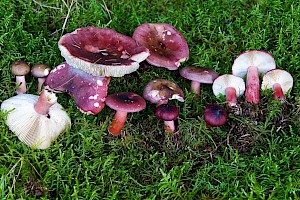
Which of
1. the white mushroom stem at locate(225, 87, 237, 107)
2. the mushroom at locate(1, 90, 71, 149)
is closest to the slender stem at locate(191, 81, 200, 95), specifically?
the white mushroom stem at locate(225, 87, 237, 107)

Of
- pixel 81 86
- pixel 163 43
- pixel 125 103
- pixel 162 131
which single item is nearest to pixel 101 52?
pixel 81 86

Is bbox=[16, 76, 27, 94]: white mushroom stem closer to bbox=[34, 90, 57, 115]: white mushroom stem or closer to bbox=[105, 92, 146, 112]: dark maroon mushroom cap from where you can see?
bbox=[34, 90, 57, 115]: white mushroom stem

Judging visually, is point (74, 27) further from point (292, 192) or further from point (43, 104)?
point (292, 192)

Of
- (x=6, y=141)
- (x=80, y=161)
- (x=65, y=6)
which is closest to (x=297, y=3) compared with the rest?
(x=65, y=6)

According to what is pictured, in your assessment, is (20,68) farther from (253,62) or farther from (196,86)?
(253,62)

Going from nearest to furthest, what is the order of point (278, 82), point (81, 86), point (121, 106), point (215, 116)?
point (121, 106) → point (215, 116) → point (81, 86) → point (278, 82)

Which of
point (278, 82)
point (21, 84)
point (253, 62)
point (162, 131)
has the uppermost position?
point (253, 62)

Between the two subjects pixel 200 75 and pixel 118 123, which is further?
pixel 200 75
